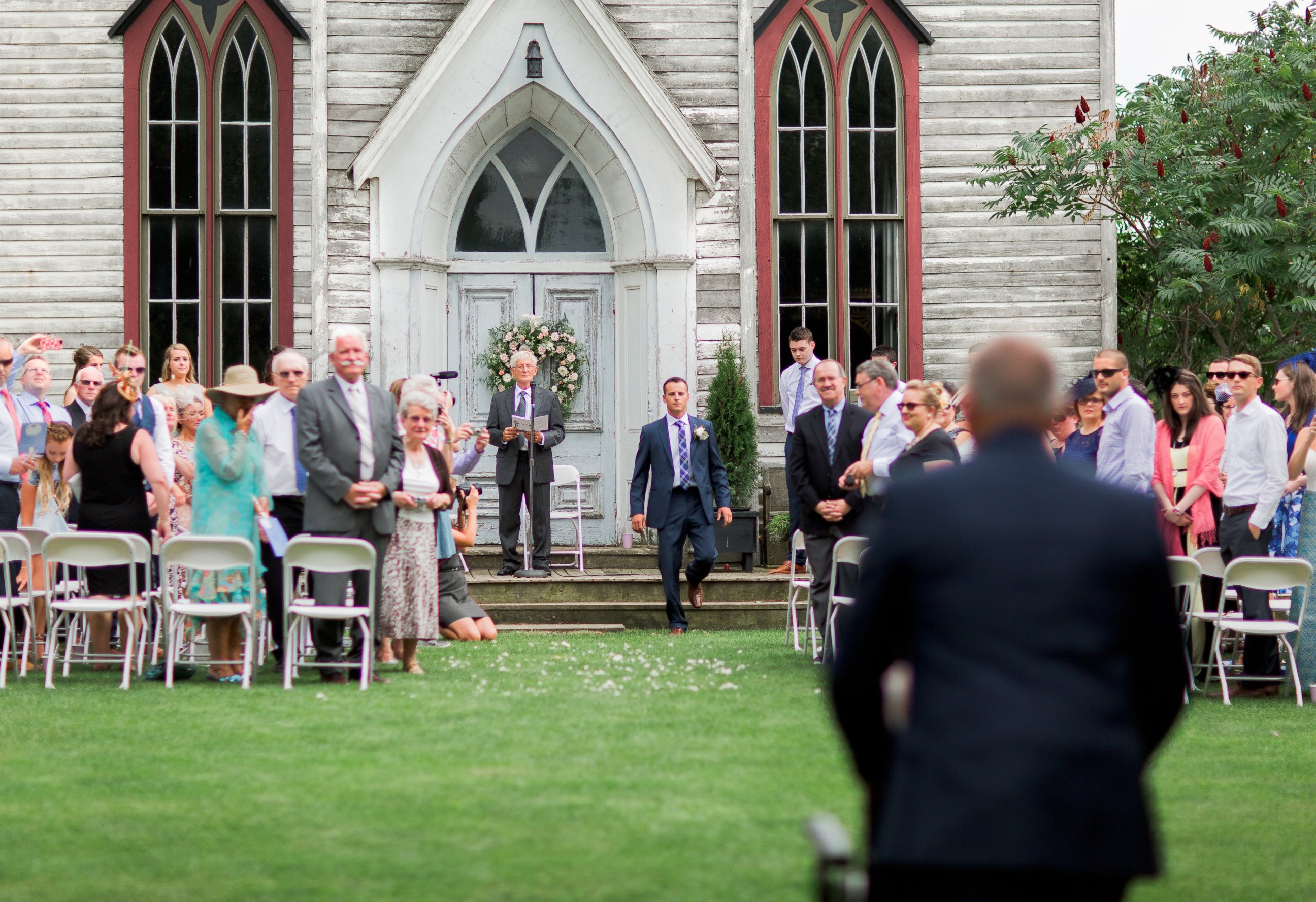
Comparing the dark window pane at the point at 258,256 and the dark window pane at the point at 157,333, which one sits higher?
the dark window pane at the point at 258,256

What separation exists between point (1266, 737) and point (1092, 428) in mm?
2924

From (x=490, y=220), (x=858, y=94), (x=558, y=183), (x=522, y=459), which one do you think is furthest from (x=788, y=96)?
(x=522, y=459)

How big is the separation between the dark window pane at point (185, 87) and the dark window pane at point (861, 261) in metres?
6.76

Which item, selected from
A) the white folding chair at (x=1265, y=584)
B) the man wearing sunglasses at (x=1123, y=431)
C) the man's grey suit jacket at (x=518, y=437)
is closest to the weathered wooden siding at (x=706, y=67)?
the man's grey suit jacket at (x=518, y=437)

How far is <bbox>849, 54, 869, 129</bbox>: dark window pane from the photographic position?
15719 millimetres

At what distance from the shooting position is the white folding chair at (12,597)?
922 centimetres

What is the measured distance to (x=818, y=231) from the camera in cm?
1577

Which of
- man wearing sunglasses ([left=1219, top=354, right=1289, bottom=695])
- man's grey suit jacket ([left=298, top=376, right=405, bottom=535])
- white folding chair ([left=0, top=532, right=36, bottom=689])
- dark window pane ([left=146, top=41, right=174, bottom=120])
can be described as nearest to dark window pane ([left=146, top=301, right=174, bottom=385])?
dark window pane ([left=146, top=41, right=174, bottom=120])

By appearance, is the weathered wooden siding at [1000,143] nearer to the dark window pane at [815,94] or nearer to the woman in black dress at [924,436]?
the dark window pane at [815,94]

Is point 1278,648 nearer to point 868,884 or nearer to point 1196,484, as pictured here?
point 1196,484

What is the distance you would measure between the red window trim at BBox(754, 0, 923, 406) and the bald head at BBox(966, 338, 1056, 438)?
1255cm

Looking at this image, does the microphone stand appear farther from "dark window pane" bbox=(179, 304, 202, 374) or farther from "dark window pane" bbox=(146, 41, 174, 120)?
"dark window pane" bbox=(146, 41, 174, 120)

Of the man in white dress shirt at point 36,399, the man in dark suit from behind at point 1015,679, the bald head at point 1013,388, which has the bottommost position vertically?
the man in dark suit from behind at point 1015,679

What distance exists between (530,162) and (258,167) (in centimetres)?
273
